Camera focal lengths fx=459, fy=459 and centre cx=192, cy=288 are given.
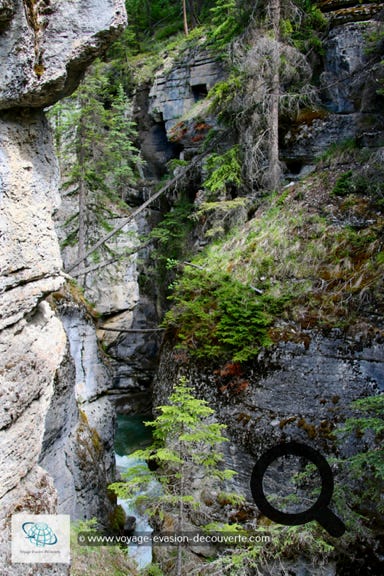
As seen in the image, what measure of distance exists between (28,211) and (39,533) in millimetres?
2794

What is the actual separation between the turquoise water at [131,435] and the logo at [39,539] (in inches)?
552

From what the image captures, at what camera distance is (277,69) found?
13.8 m

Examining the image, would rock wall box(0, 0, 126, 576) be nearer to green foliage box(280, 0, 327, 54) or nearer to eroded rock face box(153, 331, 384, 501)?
eroded rock face box(153, 331, 384, 501)

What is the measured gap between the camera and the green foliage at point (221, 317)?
9797mm

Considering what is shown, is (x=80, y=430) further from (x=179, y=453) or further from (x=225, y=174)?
(x=225, y=174)

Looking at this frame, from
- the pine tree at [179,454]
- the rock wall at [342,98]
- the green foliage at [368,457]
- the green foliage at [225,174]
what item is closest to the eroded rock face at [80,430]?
the pine tree at [179,454]

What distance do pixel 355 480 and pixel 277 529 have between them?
155cm

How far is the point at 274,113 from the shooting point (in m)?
13.9

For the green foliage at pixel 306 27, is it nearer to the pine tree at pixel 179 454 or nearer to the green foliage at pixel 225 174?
the green foliage at pixel 225 174

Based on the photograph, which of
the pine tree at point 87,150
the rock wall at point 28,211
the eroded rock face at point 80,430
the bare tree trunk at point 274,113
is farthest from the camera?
the pine tree at point 87,150

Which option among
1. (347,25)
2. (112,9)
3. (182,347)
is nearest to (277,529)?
(182,347)

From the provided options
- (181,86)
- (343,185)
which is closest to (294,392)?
(343,185)

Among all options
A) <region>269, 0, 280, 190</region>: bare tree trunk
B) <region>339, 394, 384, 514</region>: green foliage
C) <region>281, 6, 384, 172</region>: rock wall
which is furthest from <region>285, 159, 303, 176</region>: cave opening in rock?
<region>339, 394, 384, 514</region>: green foliage

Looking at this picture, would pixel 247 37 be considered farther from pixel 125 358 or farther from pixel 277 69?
pixel 125 358
